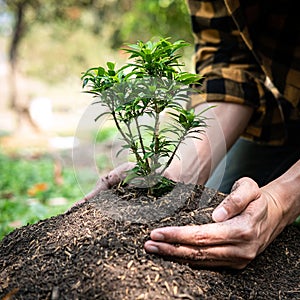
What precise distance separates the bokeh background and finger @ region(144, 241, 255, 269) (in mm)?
596

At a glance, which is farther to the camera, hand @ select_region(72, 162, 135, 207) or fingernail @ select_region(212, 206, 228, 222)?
hand @ select_region(72, 162, 135, 207)

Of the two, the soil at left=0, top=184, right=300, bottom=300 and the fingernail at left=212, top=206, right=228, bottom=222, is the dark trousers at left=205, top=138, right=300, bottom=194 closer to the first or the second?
the soil at left=0, top=184, right=300, bottom=300

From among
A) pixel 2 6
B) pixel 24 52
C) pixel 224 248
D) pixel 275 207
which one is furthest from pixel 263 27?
pixel 24 52

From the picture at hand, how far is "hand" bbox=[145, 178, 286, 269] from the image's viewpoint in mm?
1627

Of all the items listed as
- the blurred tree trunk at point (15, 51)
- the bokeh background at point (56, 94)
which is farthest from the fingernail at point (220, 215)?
the blurred tree trunk at point (15, 51)

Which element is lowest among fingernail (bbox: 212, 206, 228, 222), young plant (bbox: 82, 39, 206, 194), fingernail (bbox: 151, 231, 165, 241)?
fingernail (bbox: 151, 231, 165, 241)

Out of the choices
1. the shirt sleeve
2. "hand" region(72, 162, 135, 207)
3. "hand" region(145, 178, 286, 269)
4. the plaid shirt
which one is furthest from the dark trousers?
"hand" region(145, 178, 286, 269)

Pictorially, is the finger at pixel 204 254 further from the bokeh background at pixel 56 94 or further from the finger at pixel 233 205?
the bokeh background at pixel 56 94

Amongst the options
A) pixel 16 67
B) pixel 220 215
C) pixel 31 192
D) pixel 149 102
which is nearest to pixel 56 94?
pixel 16 67

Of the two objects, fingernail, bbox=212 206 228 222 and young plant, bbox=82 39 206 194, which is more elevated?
young plant, bbox=82 39 206 194

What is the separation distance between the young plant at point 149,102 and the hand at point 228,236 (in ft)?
0.93

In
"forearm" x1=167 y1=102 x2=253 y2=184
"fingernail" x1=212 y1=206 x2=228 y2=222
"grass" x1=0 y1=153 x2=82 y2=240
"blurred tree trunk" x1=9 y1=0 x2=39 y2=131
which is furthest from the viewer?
"blurred tree trunk" x1=9 y1=0 x2=39 y2=131

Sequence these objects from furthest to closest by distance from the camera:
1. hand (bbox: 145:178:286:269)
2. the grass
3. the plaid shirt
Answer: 1. the grass
2. the plaid shirt
3. hand (bbox: 145:178:286:269)

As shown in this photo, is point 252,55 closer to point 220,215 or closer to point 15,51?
point 220,215
